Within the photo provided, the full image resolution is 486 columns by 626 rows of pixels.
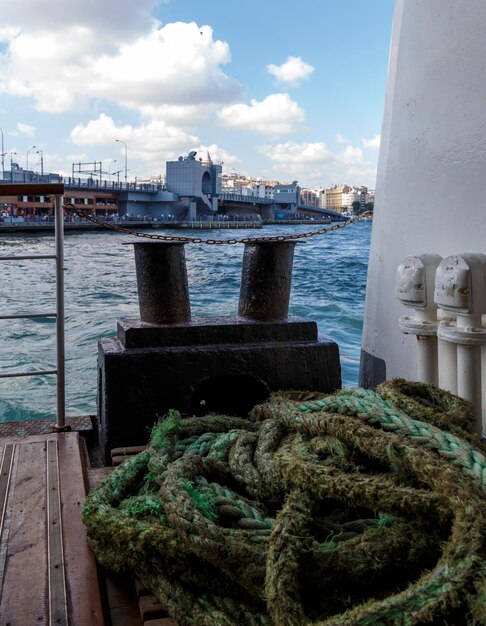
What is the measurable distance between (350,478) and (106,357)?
5.42 feet

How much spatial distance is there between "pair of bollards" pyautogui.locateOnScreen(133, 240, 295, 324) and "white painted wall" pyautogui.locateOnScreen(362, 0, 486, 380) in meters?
0.62

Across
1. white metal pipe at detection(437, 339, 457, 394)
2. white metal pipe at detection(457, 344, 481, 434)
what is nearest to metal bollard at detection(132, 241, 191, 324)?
white metal pipe at detection(437, 339, 457, 394)

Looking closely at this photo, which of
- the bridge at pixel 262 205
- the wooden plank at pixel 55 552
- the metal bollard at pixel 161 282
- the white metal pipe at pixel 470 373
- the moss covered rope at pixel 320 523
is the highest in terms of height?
the bridge at pixel 262 205

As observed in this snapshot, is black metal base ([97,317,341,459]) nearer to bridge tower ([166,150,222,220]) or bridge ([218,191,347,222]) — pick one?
bridge tower ([166,150,222,220])

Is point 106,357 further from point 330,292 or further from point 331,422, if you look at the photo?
point 330,292

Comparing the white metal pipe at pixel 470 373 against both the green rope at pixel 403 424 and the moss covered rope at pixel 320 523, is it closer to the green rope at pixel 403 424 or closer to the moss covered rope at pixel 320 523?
the moss covered rope at pixel 320 523

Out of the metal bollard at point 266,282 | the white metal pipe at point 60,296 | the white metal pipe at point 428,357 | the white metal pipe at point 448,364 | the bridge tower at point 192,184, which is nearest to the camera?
the white metal pipe at point 448,364

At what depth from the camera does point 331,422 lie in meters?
1.93

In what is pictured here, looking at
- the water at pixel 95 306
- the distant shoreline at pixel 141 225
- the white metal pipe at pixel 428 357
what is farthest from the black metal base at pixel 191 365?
the distant shoreline at pixel 141 225

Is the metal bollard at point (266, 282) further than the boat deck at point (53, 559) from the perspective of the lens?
Yes

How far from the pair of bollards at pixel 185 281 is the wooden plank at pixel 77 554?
0.82 m

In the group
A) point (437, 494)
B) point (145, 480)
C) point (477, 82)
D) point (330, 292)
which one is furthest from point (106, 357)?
point (330, 292)

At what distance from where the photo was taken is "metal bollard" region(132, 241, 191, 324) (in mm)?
3217

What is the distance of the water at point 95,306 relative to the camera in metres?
9.10
